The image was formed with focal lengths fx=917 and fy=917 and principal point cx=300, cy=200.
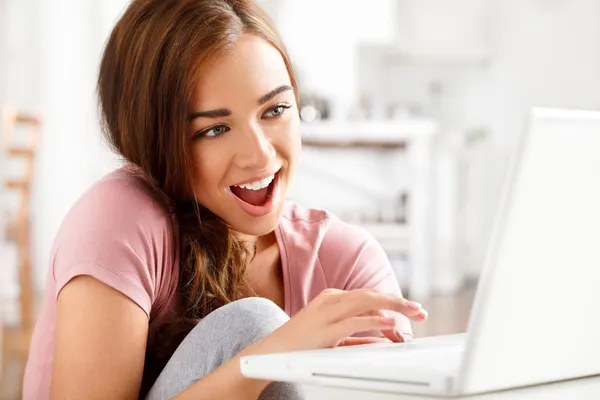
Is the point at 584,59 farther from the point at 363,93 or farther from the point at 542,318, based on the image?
the point at 542,318

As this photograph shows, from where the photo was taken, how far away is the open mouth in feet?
4.21

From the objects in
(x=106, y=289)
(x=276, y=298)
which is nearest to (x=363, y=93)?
(x=276, y=298)

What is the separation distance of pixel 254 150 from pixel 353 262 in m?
0.30

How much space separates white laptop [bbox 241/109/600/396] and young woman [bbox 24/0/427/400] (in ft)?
0.59

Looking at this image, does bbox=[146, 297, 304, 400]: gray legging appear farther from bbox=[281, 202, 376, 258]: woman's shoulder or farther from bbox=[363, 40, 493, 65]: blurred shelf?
bbox=[363, 40, 493, 65]: blurred shelf

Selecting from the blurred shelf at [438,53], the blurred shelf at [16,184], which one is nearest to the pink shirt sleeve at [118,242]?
the blurred shelf at [16,184]

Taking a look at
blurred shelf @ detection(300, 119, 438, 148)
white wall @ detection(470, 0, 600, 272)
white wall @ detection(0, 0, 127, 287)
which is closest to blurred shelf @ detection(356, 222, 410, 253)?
blurred shelf @ detection(300, 119, 438, 148)

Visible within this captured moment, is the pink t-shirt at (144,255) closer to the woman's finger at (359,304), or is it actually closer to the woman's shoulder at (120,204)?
the woman's shoulder at (120,204)

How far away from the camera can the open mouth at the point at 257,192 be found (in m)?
1.28

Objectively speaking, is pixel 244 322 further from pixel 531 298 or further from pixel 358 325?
pixel 531 298

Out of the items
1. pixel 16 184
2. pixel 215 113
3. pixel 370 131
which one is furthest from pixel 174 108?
pixel 370 131

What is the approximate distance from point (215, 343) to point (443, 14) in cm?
429

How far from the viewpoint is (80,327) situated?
108 cm

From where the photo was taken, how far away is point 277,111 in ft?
4.16
